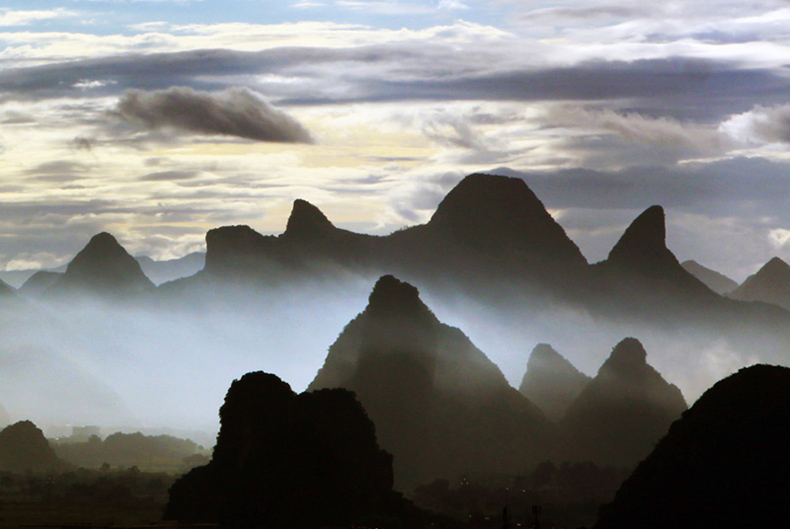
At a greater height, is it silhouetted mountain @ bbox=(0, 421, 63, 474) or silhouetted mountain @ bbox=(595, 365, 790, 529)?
silhouetted mountain @ bbox=(595, 365, 790, 529)

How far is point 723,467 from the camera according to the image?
69.7m

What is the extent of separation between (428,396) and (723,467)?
64.2 meters

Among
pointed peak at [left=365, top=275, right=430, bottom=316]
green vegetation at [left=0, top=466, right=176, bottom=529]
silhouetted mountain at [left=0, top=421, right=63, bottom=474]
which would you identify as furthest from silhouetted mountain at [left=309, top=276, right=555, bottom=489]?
silhouetted mountain at [left=0, top=421, right=63, bottom=474]

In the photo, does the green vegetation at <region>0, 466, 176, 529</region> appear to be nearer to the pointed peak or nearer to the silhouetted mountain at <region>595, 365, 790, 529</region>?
the pointed peak

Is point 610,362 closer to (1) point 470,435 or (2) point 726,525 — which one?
(1) point 470,435

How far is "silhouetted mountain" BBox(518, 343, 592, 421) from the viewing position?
15750cm

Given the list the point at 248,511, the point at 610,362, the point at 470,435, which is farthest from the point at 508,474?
the point at 248,511

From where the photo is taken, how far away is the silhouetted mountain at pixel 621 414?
13112cm

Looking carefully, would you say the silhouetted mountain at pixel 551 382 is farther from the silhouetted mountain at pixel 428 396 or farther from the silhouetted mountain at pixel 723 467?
the silhouetted mountain at pixel 723 467

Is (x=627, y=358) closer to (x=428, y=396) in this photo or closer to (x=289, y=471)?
(x=428, y=396)

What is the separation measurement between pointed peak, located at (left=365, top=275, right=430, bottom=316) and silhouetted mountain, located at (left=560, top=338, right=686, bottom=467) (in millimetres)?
22642

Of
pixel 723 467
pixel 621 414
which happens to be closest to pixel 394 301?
pixel 621 414

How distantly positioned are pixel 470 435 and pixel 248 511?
46.4 meters

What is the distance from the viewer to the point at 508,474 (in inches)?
5027
